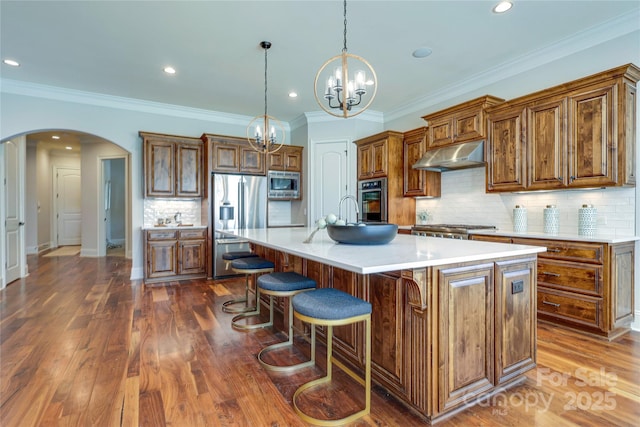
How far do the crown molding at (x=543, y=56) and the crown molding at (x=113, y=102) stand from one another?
3.44 meters

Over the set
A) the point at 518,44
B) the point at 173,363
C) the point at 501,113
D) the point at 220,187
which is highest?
the point at 518,44

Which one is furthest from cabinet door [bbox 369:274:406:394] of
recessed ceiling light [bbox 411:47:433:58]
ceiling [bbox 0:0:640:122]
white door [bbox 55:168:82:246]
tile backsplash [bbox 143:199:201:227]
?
white door [bbox 55:168:82:246]

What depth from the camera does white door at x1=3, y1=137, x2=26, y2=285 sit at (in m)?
4.69

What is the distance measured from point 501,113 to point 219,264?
4456mm

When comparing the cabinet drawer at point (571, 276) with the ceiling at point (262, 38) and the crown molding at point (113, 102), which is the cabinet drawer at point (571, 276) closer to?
the ceiling at point (262, 38)

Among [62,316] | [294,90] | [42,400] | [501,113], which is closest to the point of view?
[42,400]

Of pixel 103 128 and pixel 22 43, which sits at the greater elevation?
pixel 22 43

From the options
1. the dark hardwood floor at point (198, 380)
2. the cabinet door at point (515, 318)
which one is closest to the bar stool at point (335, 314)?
the dark hardwood floor at point (198, 380)

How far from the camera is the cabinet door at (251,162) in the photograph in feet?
17.7

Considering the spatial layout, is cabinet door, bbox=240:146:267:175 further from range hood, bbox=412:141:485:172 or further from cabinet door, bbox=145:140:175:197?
range hood, bbox=412:141:485:172

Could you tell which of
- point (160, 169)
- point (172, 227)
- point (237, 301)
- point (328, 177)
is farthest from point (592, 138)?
point (160, 169)

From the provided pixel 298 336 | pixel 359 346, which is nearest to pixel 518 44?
pixel 359 346

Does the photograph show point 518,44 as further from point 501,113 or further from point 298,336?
point 298,336

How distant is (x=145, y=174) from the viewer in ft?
16.0
